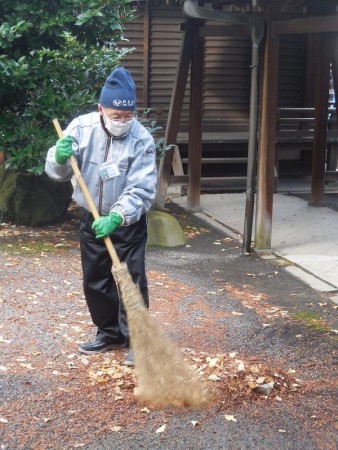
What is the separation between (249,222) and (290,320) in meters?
2.40

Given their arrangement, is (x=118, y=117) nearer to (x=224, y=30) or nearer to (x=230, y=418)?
(x=230, y=418)

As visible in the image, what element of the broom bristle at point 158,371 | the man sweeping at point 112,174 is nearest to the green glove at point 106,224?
the man sweeping at point 112,174

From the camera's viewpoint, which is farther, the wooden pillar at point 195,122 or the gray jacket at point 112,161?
the wooden pillar at point 195,122

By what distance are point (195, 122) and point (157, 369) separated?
703 centimetres

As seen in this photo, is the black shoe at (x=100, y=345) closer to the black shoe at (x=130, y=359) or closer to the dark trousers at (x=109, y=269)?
the dark trousers at (x=109, y=269)

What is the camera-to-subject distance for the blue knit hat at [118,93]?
15.2 ft

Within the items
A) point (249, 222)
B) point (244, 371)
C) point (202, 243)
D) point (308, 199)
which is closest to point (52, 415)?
point (244, 371)

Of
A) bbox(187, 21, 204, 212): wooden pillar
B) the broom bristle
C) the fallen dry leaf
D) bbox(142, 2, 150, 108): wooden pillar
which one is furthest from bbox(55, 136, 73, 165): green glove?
bbox(142, 2, 150, 108): wooden pillar

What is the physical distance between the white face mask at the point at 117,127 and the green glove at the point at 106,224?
0.52 meters

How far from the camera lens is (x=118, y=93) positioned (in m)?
4.64

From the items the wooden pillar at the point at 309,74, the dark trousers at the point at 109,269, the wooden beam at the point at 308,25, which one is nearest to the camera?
the dark trousers at the point at 109,269

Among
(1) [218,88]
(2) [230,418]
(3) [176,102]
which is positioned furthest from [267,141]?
(1) [218,88]

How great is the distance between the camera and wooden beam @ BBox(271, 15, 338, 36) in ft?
26.0

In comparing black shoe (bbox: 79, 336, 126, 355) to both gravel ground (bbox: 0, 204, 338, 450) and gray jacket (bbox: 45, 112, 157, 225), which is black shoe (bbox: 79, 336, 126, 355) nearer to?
gravel ground (bbox: 0, 204, 338, 450)
